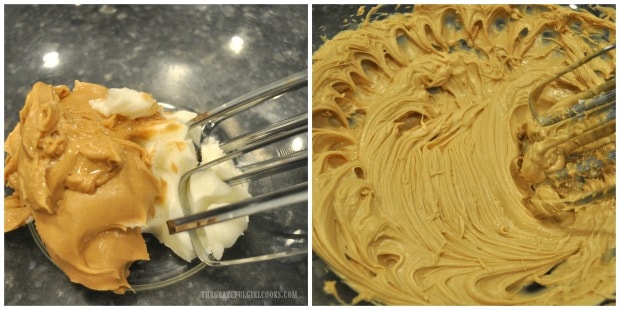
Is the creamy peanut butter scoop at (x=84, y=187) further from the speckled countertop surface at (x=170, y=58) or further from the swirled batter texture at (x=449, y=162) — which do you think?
the swirled batter texture at (x=449, y=162)

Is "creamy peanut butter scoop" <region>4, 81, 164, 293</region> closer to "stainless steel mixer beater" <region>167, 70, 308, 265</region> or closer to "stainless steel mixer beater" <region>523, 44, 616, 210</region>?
"stainless steel mixer beater" <region>167, 70, 308, 265</region>

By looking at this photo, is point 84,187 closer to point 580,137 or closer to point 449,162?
point 449,162

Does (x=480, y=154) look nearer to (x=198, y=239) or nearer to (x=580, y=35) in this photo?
(x=580, y=35)

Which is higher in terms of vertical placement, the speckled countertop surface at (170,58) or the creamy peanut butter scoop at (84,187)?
the speckled countertop surface at (170,58)

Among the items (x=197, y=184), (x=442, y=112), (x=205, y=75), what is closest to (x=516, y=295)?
(x=442, y=112)

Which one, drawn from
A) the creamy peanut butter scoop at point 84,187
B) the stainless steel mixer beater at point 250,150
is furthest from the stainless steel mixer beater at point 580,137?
the creamy peanut butter scoop at point 84,187

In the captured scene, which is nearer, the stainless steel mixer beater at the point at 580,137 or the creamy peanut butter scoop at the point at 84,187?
the creamy peanut butter scoop at the point at 84,187
